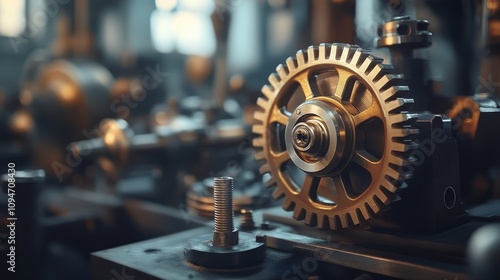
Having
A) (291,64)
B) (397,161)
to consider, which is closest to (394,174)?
(397,161)

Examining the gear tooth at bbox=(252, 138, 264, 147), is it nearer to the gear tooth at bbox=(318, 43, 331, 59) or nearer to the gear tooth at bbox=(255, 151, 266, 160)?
the gear tooth at bbox=(255, 151, 266, 160)

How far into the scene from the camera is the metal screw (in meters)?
0.75

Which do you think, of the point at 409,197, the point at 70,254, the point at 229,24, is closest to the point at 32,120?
the point at 70,254

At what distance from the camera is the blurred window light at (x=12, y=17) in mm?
2348

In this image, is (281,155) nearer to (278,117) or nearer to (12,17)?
(278,117)

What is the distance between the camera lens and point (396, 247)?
0.69 metres

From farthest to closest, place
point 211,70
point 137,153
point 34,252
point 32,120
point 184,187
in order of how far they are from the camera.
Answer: point 211,70, point 32,120, point 184,187, point 137,153, point 34,252

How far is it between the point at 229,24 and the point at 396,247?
1.32 meters

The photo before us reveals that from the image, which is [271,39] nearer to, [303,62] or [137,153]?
[137,153]

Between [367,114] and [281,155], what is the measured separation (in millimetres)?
155

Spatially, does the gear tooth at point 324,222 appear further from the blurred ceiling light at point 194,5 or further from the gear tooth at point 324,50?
the blurred ceiling light at point 194,5

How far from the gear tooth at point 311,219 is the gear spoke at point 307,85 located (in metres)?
0.17

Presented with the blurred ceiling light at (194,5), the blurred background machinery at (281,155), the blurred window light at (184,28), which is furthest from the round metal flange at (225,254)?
the blurred ceiling light at (194,5)

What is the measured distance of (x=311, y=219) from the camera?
2.46 feet
